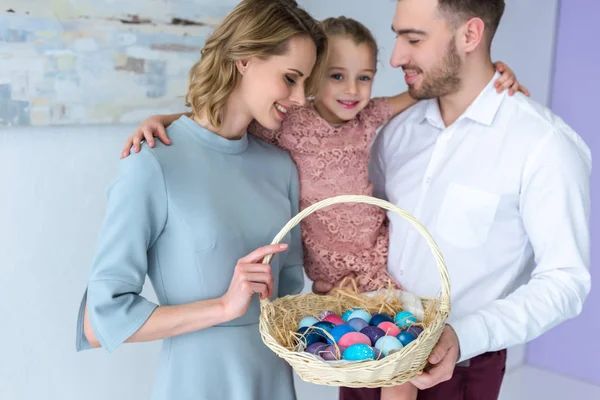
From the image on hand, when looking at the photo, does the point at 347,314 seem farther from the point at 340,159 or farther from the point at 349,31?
the point at 349,31

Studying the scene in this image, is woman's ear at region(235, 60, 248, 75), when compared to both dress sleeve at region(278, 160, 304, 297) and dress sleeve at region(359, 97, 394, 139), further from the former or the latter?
dress sleeve at region(359, 97, 394, 139)

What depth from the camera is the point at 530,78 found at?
154 inches

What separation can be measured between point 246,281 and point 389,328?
0.38 m

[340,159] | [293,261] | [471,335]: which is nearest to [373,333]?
[471,335]

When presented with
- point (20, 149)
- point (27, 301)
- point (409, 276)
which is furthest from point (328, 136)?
point (27, 301)

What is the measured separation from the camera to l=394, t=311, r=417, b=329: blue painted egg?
1.63 metres

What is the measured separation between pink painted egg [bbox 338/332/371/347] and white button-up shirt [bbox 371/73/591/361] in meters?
0.25

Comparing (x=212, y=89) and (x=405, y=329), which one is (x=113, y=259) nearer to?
(x=212, y=89)

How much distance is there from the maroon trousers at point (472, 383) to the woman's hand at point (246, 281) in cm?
69

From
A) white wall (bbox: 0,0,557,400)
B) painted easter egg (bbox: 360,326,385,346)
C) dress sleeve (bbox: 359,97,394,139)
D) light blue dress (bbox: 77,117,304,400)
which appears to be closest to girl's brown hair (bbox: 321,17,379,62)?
dress sleeve (bbox: 359,97,394,139)

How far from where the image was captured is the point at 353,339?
4.96ft

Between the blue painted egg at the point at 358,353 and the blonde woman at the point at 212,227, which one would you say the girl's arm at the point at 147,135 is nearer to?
the blonde woman at the point at 212,227

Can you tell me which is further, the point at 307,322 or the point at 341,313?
the point at 341,313

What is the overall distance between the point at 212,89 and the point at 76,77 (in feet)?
2.27
